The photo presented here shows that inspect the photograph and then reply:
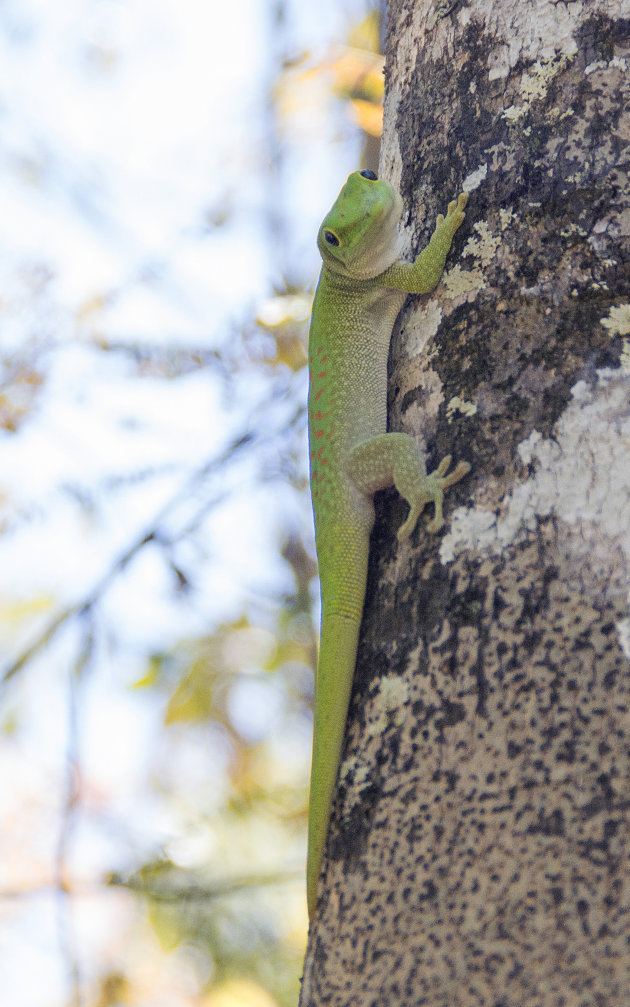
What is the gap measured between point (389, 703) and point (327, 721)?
0.64 ft

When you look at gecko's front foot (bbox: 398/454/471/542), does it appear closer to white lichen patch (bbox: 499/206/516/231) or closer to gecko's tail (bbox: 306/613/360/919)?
gecko's tail (bbox: 306/613/360/919)

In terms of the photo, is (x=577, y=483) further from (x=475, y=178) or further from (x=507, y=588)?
(x=475, y=178)

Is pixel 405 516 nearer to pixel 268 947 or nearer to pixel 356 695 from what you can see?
pixel 356 695

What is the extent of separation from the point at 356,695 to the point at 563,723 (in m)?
0.42

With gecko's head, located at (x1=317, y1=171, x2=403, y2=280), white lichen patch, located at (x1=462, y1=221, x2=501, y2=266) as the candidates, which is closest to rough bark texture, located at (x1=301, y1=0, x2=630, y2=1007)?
white lichen patch, located at (x1=462, y1=221, x2=501, y2=266)

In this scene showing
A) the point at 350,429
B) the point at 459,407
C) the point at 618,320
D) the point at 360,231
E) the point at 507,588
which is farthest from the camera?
the point at 360,231

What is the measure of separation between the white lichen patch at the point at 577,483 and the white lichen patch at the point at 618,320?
3.2 inches

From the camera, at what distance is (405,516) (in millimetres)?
1504

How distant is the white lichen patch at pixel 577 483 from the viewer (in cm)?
114

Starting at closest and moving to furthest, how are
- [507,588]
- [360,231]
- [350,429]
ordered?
[507,588] → [350,429] → [360,231]

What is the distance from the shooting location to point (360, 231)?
212 centimetres

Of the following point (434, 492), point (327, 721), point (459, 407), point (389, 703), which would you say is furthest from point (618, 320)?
point (327, 721)

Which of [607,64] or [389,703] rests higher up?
[607,64]

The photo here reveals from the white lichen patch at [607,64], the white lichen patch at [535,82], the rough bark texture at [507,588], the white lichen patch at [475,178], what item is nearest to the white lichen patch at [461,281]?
the rough bark texture at [507,588]
